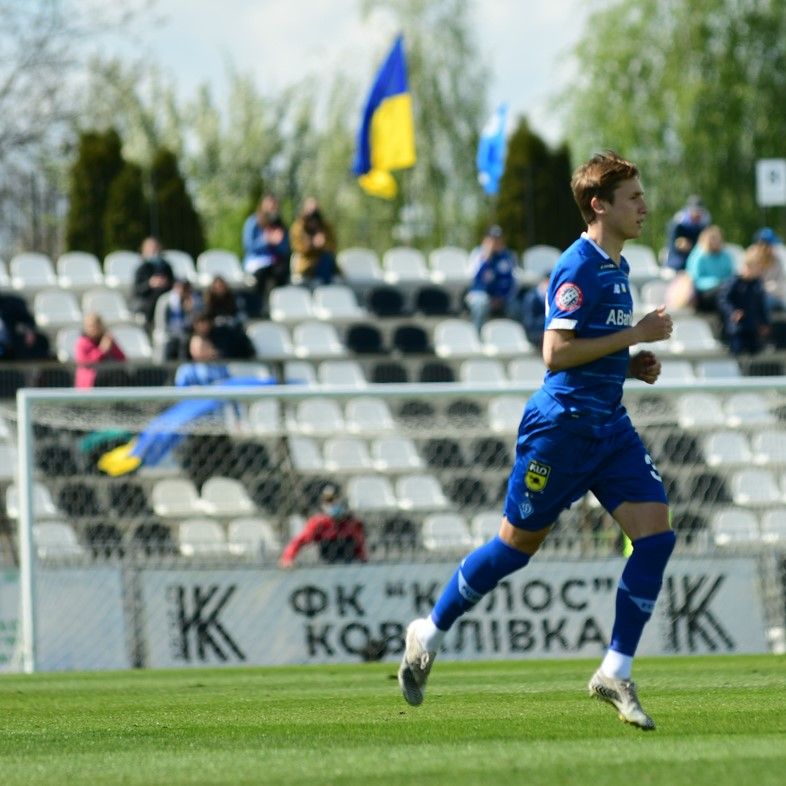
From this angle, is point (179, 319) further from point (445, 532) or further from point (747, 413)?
point (747, 413)

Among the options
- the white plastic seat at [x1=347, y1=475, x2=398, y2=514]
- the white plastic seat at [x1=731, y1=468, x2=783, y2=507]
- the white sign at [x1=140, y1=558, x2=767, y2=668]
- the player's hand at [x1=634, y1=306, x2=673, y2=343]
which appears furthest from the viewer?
the white plastic seat at [x1=347, y1=475, x2=398, y2=514]

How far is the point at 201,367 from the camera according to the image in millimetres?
18469

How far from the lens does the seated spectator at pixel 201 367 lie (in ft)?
60.2

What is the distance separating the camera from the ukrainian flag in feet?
85.0

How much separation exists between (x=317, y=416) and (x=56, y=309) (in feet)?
19.3

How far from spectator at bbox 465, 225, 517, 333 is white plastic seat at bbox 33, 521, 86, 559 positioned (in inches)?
343

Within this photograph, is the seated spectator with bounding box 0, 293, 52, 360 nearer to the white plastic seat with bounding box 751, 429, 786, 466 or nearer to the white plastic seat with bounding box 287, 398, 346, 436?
the white plastic seat with bounding box 287, 398, 346, 436

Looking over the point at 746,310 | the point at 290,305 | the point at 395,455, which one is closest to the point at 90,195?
the point at 290,305

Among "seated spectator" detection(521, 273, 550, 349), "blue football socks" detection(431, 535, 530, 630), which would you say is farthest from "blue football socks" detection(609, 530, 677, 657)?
"seated spectator" detection(521, 273, 550, 349)

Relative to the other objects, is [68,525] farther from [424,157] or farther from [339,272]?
[424,157]

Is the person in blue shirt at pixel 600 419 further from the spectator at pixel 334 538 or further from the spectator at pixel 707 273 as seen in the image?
the spectator at pixel 707 273

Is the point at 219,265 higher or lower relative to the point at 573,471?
higher

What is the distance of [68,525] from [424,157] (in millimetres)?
32795

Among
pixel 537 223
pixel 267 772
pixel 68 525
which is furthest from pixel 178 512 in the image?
pixel 537 223
